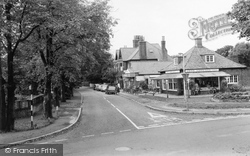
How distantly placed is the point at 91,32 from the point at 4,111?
22.8ft

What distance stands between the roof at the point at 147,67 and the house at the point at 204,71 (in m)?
12.3

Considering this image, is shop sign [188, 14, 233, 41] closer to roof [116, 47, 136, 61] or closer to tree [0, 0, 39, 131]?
tree [0, 0, 39, 131]

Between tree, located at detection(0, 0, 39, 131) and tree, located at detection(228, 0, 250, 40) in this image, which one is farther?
tree, located at detection(0, 0, 39, 131)

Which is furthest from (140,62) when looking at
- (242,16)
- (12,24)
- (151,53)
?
(242,16)

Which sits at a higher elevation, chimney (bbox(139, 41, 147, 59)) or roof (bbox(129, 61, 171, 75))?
chimney (bbox(139, 41, 147, 59))

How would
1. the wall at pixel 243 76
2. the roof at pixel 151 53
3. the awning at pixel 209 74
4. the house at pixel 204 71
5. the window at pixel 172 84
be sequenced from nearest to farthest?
the awning at pixel 209 74 → the house at pixel 204 71 → the window at pixel 172 84 → the wall at pixel 243 76 → the roof at pixel 151 53

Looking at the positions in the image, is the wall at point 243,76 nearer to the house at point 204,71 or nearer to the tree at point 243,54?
the house at point 204,71

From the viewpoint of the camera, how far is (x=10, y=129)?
13312mm

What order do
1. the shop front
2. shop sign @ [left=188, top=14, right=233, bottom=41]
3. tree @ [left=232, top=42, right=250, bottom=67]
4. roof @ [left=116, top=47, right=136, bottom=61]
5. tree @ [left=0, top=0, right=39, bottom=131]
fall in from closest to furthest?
tree @ [left=0, top=0, right=39, bottom=131] → shop sign @ [left=188, top=14, right=233, bottom=41] → the shop front → roof @ [left=116, top=47, right=136, bottom=61] → tree @ [left=232, top=42, right=250, bottom=67]

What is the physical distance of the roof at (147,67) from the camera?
51.3 m

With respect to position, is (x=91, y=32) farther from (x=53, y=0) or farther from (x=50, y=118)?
(x=50, y=118)

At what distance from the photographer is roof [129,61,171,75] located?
5129 centimetres

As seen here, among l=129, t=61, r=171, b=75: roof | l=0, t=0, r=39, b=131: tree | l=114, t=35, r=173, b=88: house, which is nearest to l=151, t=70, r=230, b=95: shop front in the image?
l=114, t=35, r=173, b=88: house

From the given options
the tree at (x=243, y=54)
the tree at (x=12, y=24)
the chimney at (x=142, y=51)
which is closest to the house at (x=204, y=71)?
the chimney at (x=142, y=51)
